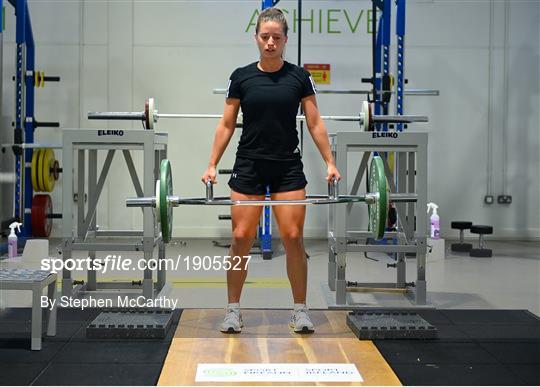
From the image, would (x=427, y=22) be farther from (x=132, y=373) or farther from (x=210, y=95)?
(x=132, y=373)

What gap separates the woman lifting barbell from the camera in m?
2.82

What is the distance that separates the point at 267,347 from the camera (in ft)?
8.82

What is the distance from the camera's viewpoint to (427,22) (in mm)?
6848

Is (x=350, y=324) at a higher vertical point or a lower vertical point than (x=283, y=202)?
lower

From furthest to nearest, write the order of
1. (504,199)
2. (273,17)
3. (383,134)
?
(504,199) → (383,134) → (273,17)

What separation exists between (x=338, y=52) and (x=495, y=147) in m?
1.97

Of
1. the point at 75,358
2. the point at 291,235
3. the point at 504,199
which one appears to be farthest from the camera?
the point at 504,199

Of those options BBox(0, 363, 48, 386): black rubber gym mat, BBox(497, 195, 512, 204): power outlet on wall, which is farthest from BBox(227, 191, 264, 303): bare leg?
BBox(497, 195, 512, 204): power outlet on wall

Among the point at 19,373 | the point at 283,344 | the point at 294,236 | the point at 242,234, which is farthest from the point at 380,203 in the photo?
the point at 19,373

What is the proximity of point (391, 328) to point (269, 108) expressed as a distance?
43.5 inches

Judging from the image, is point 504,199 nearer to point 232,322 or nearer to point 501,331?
point 501,331

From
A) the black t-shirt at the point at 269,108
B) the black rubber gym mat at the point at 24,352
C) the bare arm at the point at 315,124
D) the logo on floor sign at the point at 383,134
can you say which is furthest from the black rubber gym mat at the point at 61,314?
the logo on floor sign at the point at 383,134

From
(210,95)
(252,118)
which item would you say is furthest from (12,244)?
(252,118)

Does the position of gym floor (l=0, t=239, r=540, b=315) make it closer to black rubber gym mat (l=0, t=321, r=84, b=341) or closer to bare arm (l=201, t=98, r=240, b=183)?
black rubber gym mat (l=0, t=321, r=84, b=341)
